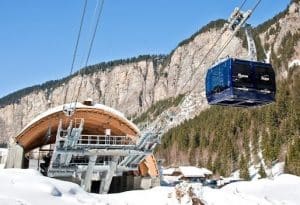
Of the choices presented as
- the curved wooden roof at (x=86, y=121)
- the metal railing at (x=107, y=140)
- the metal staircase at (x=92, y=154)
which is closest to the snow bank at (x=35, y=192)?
the metal staircase at (x=92, y=154)

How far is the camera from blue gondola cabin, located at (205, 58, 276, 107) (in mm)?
24906

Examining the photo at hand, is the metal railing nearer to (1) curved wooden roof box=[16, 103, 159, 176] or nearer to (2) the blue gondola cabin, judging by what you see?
(1) curved wooden roof box=[16, 103, 159, 176]

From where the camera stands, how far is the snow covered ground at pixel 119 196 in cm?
1836

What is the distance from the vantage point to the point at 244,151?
138 metres

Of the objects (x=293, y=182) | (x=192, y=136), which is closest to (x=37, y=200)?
(x=293, y=182)

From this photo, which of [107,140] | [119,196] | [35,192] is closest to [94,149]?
[107,140]

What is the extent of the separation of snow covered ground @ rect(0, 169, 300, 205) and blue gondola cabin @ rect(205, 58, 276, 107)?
5768 millimetres

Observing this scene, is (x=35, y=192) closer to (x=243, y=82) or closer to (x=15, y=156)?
(x=243, y=82)

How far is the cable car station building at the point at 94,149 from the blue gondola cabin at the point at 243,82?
38.4 ft

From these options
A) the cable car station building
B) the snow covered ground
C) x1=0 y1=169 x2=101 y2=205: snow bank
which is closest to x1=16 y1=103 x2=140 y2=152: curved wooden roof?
the cable car station building

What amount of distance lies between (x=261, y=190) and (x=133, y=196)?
11.7 metres

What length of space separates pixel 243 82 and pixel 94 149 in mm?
17377

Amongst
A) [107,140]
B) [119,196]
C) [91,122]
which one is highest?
[91,122]

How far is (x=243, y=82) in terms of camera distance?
82.8ft
